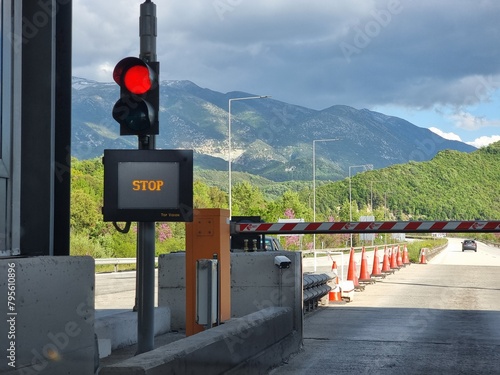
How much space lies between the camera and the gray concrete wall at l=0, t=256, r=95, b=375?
5.62m

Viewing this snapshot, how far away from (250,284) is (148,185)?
5202 mm

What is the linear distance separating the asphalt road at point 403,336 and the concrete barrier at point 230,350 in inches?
12.6

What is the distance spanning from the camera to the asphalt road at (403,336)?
432 inches

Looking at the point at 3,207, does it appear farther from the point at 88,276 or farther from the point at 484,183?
the point at 484,183

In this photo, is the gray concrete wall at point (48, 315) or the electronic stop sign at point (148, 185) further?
the electronic stop sign at point (148, 185)

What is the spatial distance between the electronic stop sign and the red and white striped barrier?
3.86 meters

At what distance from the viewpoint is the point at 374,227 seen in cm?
1151


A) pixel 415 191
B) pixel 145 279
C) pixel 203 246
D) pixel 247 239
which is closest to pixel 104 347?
pixel 203 246

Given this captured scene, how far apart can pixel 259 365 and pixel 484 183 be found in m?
160

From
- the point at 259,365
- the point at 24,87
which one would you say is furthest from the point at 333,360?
the point at 24,87

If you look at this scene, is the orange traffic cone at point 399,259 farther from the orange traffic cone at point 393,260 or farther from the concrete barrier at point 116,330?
the concrete barrier at point 116,330

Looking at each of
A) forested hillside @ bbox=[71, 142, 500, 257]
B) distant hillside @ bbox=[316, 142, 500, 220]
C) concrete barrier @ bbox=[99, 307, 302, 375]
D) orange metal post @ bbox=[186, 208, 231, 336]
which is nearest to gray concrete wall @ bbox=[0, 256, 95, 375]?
concrete barrier @ bbox=[99, 307, 302, 375]

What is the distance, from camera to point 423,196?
14825 centimetres

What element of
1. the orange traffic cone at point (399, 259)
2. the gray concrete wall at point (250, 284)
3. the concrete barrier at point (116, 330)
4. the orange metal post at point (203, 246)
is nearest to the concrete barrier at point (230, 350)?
the gray concrete wall at point (250, 284)
